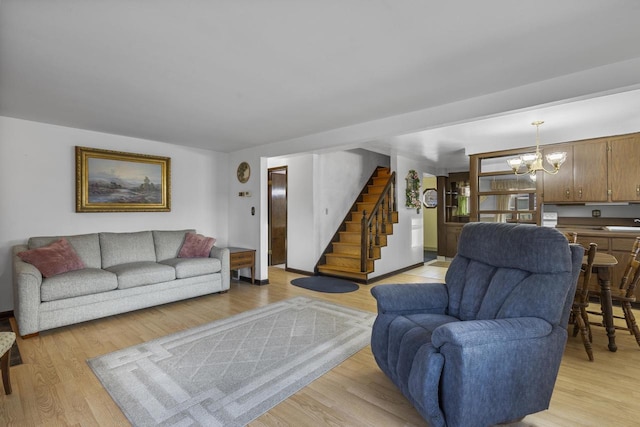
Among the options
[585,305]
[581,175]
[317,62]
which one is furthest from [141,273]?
[581,175]

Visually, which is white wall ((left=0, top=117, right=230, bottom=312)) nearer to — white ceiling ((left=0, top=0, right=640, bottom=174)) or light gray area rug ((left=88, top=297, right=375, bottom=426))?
white ceiling ((left=0, top=0, right=640, bottom=174))

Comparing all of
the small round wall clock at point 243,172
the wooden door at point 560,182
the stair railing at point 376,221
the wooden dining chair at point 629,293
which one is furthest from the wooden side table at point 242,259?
the wooden door at point 560,182

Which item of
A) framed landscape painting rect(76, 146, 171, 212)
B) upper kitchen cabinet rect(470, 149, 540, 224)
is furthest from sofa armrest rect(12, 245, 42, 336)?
upper kitchen cabinet rect(470, 149, 540, 224)

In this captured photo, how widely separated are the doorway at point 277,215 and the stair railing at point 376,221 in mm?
2028

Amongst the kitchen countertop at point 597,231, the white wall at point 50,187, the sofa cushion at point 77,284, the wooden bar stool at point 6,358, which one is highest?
the white wall at point 50,187

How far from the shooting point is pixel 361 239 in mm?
5441

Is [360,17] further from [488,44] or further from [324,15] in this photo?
[488,44]

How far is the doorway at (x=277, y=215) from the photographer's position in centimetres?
682

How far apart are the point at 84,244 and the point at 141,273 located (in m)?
0.87

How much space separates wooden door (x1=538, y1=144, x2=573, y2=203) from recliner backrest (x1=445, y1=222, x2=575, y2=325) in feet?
10.9

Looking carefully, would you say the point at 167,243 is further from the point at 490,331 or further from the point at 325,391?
the point at 490,331

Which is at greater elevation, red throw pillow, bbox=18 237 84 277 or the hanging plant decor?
the hanging plant decor

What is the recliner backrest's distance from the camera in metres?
1.75

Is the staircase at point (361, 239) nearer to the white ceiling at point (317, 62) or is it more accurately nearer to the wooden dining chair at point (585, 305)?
the white ceiling at point (317, 62)
